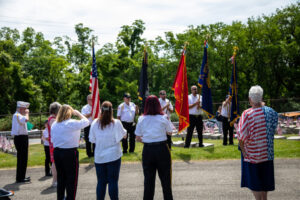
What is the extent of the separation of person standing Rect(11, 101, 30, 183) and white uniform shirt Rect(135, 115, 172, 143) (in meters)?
4.14

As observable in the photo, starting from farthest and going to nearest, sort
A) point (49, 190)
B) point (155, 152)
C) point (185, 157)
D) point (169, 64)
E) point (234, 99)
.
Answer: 1. point (169, 64)
2. point (234, 99)
3. point (185, 157)
4. point (49, 190)
5. point (155, 152)

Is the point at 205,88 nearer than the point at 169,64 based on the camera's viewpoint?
Yes

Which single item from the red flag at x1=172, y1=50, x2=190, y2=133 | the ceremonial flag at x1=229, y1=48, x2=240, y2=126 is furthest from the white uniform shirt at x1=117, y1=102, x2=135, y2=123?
the ceremonial flag at x1=229, y1=48, x2=240, y2=126

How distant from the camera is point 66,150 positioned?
16.4 feet

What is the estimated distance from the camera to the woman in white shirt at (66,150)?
16.3ft

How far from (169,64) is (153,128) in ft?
122

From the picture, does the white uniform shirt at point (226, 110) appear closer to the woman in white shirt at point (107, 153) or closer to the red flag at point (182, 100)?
the red flag at point (182, 100)

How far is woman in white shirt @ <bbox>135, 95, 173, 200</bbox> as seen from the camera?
187 inches

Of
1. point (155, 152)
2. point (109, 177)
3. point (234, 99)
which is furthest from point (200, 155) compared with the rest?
point (109, 177)

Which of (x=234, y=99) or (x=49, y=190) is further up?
(x=234, y=99)

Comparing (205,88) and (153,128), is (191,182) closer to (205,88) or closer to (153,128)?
(153,128)

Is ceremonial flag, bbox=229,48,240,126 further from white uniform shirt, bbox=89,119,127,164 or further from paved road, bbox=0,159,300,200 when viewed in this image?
white uniform shirt, bbox=89,119,127,164

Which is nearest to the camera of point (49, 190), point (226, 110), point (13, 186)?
point (49, 190)

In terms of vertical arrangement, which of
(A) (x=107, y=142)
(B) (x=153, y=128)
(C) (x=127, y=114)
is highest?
(B) (x=153, y=128)
